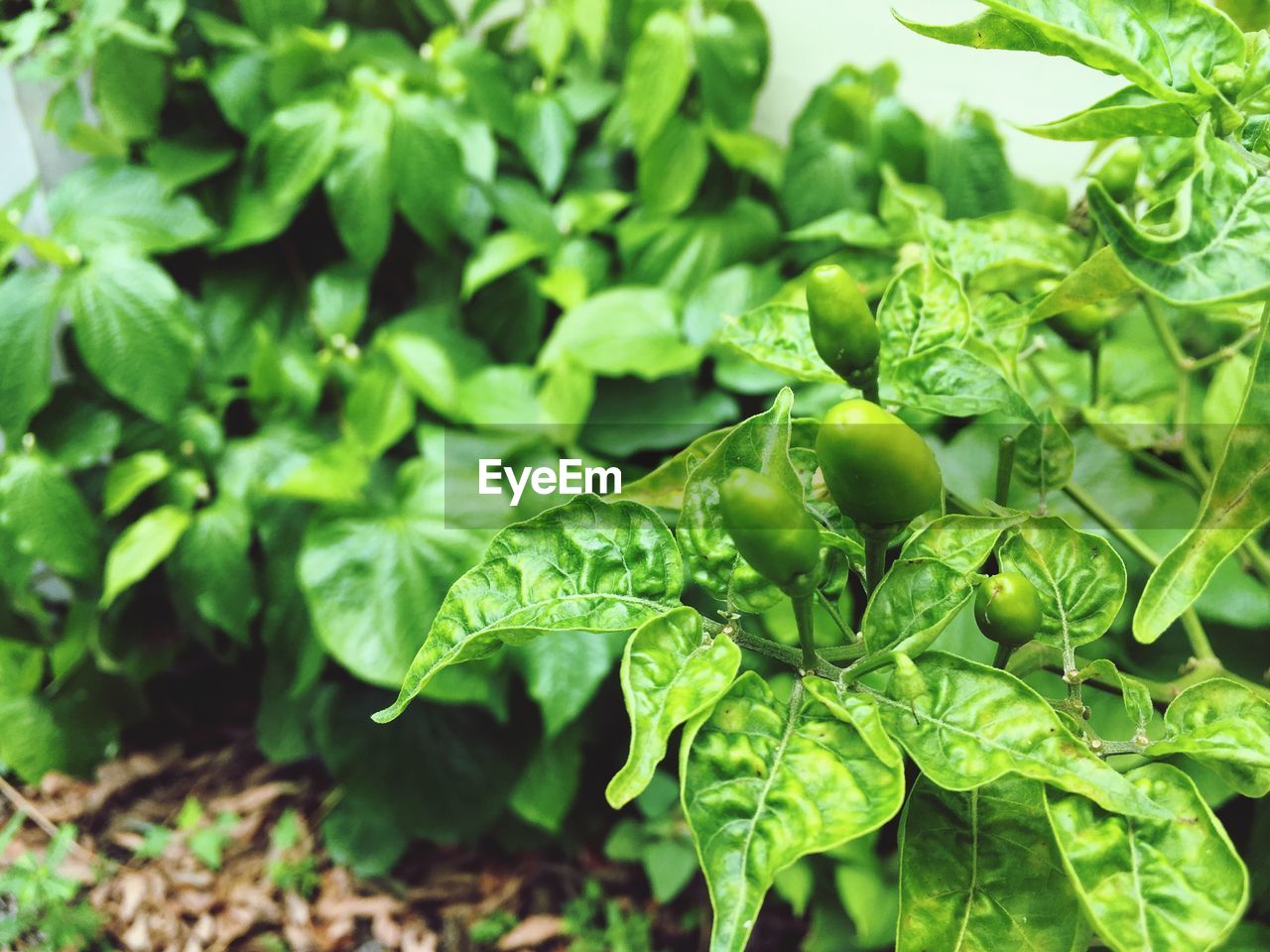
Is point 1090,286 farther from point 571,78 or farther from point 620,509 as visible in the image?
point 571,78

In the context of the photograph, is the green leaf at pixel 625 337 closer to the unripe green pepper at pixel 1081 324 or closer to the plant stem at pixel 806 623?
the unripe green pepper at pixel 1081 324

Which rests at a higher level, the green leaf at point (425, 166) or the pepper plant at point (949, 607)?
the pepper plant at point (949, 607)

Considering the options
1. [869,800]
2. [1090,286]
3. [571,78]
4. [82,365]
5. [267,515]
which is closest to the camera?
[869,800]

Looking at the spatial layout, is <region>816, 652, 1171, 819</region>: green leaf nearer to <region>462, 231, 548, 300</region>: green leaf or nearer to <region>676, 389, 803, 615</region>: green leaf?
<region>676, 389, 803, 615</region>: green leaf

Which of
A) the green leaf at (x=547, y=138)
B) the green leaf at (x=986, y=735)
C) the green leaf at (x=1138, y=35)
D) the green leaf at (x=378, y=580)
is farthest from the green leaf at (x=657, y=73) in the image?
the green leaf at (x=986, y=735)

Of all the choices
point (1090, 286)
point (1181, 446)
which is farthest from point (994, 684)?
point (1181, 446)
